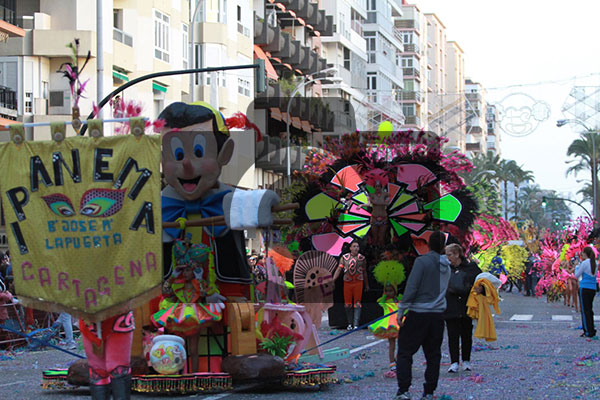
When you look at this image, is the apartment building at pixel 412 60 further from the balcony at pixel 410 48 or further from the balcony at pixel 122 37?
the balcony at pixel 122 37

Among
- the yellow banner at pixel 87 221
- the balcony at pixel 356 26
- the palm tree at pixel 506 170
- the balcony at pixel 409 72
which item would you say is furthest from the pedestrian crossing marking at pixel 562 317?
the palm tree at pixel 506 170

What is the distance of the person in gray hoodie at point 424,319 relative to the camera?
36.1ft

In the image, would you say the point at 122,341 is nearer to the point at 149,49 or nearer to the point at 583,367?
the point at 583,367

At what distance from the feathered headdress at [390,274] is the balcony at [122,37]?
2357 centimetres

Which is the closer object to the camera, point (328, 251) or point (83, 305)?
point (83, 305)

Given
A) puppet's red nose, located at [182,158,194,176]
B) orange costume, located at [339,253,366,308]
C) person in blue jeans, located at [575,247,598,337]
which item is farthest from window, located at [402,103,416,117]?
puppet's red nose, located at [182,158,194,176]

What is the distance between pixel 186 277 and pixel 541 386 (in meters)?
4.01

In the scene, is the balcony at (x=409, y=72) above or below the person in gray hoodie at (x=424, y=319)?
above

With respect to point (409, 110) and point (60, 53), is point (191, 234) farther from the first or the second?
point (409, 110)

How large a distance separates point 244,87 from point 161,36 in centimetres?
1019

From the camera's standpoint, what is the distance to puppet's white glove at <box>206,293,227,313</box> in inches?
452

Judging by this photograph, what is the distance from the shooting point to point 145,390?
36.3 ft

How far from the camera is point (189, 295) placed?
1149cm

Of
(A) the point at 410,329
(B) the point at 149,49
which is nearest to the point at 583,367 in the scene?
(A) the point at 410,329
